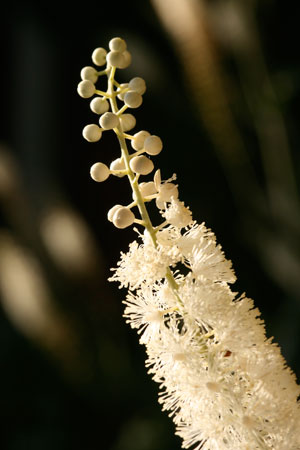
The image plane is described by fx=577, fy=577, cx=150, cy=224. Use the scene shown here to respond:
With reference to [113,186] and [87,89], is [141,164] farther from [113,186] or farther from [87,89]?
[113,186]

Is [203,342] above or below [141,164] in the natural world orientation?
below

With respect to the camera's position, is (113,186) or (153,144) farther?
(113,186)

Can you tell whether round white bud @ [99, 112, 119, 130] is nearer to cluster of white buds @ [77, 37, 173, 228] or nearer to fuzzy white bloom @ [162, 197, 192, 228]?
cluster of white buds @ [77, 37, 173, 228]

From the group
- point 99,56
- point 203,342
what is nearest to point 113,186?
point 99,56

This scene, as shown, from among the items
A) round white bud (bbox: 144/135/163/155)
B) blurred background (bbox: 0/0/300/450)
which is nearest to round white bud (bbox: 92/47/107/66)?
round white bud (bbox: 144/135/163/155)

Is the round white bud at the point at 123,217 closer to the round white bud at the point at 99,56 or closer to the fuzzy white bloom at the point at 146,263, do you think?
the fuzzy white bloom at the point at 146,263
